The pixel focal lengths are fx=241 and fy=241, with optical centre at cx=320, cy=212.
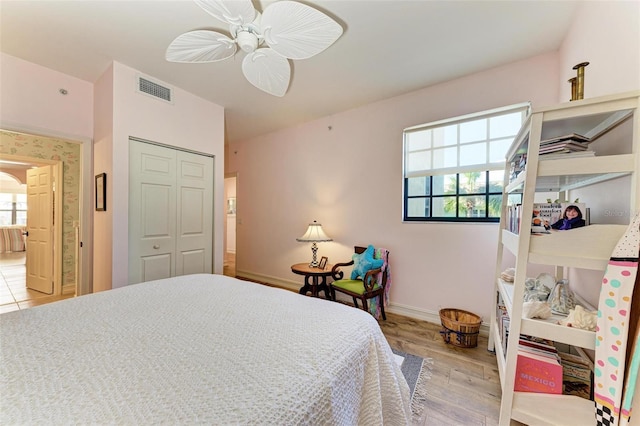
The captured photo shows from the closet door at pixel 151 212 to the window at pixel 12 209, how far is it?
8.55m

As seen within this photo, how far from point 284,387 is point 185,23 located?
7.93 ft

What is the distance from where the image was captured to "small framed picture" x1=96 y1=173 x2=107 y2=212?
238 centimetres

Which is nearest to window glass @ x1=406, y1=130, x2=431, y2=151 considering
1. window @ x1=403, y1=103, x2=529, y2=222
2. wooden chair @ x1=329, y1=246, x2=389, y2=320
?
window @ x1=403, y1=103, x2=529, y2=222

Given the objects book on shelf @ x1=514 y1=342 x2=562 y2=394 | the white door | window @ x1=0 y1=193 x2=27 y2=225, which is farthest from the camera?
window @ x1=0 y1=193 x2=27 y2=225

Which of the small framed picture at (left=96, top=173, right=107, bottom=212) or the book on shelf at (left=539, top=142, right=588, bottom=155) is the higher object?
the book on shelf at (left=539, top=142, right=588, bottom=155)

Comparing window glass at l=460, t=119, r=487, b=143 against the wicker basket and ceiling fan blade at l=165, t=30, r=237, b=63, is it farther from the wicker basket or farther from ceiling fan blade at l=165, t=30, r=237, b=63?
ceiling fan blade at l=165, t=30, r=237, b=63

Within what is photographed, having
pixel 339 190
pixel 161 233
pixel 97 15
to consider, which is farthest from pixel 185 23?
pixel 339 190

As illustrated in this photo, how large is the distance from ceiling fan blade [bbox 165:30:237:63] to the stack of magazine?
6.39ft

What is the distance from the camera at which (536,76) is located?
217 cm

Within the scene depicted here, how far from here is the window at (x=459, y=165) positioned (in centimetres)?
237

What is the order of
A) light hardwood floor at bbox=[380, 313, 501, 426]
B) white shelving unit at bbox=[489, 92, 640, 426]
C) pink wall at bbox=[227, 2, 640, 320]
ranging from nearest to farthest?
white shelving unit at bbox=[489, 92, 640, 426] < light hardwood floor at bbox=[380, 313, 501, 426] < pink wall at bbox=[227, 2, 640, 320]

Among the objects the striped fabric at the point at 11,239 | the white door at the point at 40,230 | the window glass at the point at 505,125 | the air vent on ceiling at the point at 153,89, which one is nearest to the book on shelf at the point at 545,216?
the window glass at the point at 505,125

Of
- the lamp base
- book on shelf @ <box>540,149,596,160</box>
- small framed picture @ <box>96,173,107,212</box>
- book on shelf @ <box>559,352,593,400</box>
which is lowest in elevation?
book on shelf @ <box>559,352,593,400</box>

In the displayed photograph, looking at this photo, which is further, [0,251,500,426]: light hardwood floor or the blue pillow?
the blue pillow
